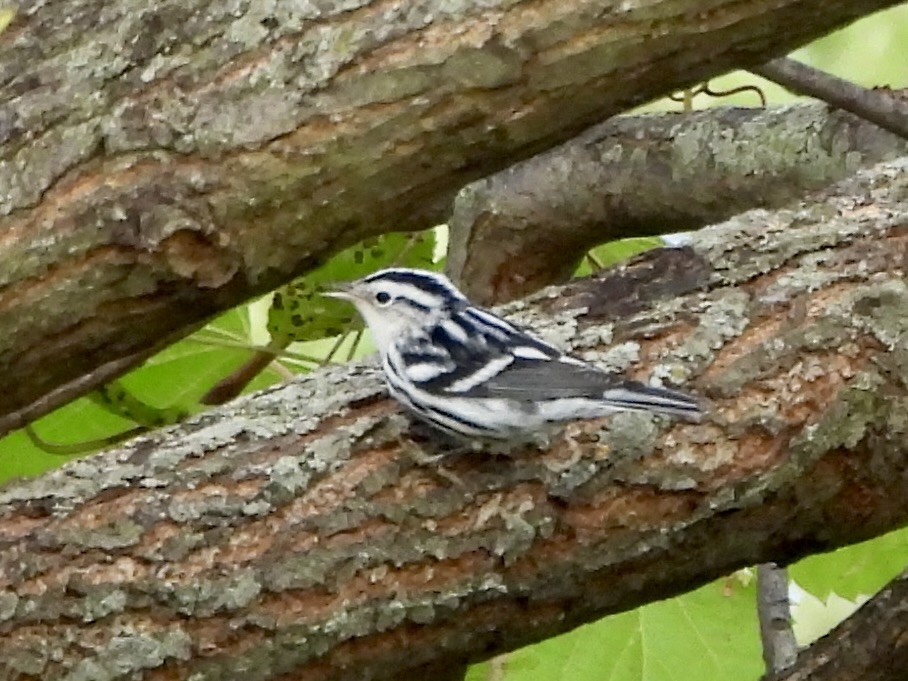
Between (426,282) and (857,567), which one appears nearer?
(426,282)

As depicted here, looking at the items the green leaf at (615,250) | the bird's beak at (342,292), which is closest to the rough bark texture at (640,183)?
the green leaf at (615,250)

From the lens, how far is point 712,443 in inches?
72.3

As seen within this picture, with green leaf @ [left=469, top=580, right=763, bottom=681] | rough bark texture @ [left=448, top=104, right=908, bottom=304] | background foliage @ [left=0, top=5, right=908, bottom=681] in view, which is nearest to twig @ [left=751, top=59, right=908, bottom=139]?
rough bark texture @ [left=448, top=104, right=908, bottom=304]

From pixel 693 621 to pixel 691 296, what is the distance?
2.67 feet

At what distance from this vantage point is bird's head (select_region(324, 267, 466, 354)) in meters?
2.08

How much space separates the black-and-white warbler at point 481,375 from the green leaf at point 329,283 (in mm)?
276

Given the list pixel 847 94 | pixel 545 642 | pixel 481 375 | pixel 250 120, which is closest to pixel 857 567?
pixel 545 642

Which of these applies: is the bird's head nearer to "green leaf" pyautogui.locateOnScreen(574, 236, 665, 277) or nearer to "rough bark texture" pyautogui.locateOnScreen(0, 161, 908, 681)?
"rough bark texture" pyautogui.locateOnScreen(0, 161, 908, 681)

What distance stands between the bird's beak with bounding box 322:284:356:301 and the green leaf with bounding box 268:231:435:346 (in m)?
0.07

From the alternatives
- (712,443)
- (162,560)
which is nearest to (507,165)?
(712,443)

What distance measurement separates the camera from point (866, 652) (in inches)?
74.9

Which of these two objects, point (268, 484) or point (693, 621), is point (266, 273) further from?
point (693, 621)

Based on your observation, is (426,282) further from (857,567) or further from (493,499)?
(857,567)

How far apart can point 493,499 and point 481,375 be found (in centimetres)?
24
